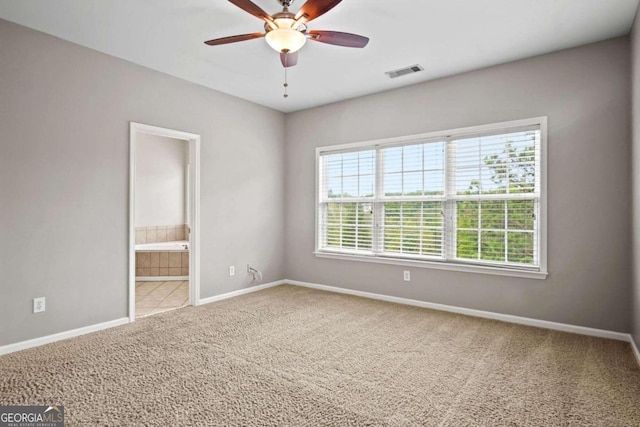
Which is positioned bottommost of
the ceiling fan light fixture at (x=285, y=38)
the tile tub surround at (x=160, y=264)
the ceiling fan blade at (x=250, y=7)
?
the tile tub surround at (x=160, y=264)

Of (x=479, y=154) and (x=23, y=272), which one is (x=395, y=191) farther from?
(x=23, y=272)

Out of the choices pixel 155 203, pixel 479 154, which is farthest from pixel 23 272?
pixel 479 154

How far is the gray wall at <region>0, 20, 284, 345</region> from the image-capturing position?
2.95 m

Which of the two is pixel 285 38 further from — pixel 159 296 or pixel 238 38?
pixel 159 296

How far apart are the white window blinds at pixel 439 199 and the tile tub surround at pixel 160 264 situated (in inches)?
99.3

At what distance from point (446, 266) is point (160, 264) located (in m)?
4.57

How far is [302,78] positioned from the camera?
13.6 feet

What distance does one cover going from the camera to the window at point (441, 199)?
3.60 meters

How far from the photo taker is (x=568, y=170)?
3.36 metres

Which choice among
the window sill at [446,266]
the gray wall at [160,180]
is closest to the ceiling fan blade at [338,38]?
the window sill at [446,266]

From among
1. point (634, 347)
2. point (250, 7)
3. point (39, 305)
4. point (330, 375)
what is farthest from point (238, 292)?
point (634, 347)

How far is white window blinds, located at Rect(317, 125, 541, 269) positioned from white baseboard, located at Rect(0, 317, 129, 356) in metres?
2.75

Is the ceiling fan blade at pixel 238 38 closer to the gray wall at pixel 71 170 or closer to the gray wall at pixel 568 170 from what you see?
the gray wall at pixel 71 170

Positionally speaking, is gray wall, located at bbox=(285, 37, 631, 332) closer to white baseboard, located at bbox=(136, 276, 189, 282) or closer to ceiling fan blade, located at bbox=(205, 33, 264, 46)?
ceiling fan blade, located at bbox=(205, 33, 264, 46)
